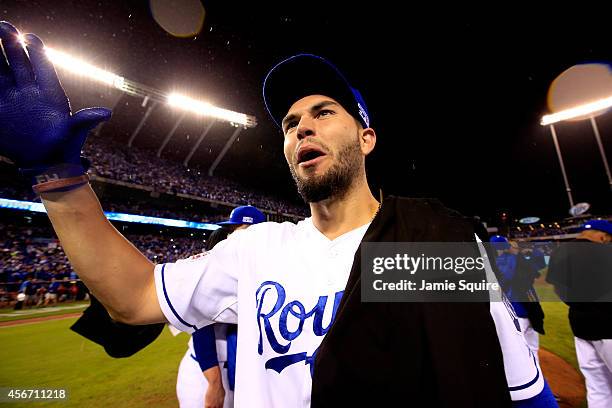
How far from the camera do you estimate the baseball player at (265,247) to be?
3.93 feet

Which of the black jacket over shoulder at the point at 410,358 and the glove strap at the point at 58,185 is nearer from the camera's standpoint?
the black jacket over shoulder at the point at 410,358

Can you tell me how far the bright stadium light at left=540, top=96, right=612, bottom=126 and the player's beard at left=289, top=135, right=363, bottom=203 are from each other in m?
36.7

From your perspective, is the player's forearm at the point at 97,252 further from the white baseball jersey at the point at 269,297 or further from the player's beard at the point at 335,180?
the player's beard at the point at 335,180

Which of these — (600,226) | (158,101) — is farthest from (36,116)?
(158,101)

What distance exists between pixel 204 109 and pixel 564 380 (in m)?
32.7

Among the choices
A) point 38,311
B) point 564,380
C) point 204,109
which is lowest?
point 564,380

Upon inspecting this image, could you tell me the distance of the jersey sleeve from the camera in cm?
149

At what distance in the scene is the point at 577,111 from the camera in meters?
28.4

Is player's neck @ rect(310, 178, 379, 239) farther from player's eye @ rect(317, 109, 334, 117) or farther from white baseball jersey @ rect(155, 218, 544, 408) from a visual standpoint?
player's eye @ rect(317, 109, 334, 117)

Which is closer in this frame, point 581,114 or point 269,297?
point 269,297

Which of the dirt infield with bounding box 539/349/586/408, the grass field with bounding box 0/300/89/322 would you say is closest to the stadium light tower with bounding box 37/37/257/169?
the grass field with bounding box 0/300/89/322

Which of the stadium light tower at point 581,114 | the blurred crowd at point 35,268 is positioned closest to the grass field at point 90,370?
the blurred crowd at point 35,268

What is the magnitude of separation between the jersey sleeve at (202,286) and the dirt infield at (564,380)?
5.34 m

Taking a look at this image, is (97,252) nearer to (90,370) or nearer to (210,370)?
(210,370)
